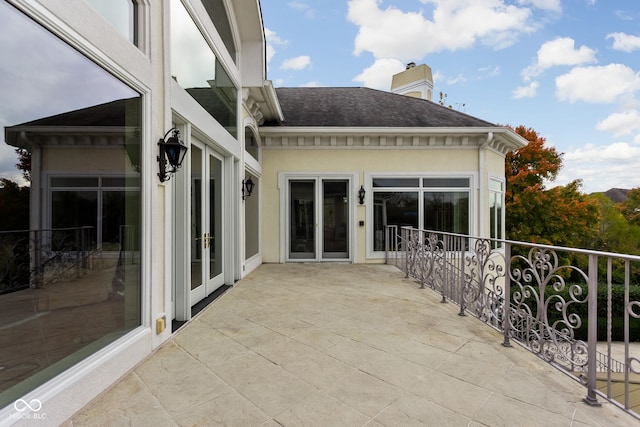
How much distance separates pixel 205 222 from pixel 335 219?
427cm

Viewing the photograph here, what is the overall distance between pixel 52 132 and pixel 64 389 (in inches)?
57.4

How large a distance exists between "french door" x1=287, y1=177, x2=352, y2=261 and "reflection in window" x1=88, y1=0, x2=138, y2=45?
5.46 meters

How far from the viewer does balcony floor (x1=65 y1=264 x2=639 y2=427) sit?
180cm

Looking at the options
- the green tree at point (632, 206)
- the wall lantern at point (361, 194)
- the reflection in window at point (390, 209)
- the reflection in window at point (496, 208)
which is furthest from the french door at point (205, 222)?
the green tree at point (632, 206)

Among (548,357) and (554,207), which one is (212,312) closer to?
(548,357)

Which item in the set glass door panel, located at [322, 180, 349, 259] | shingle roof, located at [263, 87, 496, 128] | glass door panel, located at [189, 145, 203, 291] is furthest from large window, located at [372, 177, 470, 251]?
glass door panel, located at [189, 145, 203, 291]

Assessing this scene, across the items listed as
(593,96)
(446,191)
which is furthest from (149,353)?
(593,96)

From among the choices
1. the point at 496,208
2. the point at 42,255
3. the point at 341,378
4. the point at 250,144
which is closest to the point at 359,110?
the point at 250,144

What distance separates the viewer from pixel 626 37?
1413 cm

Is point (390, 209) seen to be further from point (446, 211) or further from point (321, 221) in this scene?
point (321, 221)

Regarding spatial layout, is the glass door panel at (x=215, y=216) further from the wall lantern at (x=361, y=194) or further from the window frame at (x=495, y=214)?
the window frame at (x=495, y=214)

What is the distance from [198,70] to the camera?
3.74 metres

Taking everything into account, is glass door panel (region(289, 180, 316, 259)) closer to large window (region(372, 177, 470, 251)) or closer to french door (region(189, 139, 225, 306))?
large window (region(372, 177, 470, 251))

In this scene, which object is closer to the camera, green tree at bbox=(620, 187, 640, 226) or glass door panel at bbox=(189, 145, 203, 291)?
glass door panel at bbox=(189, 145, 203, 291)
